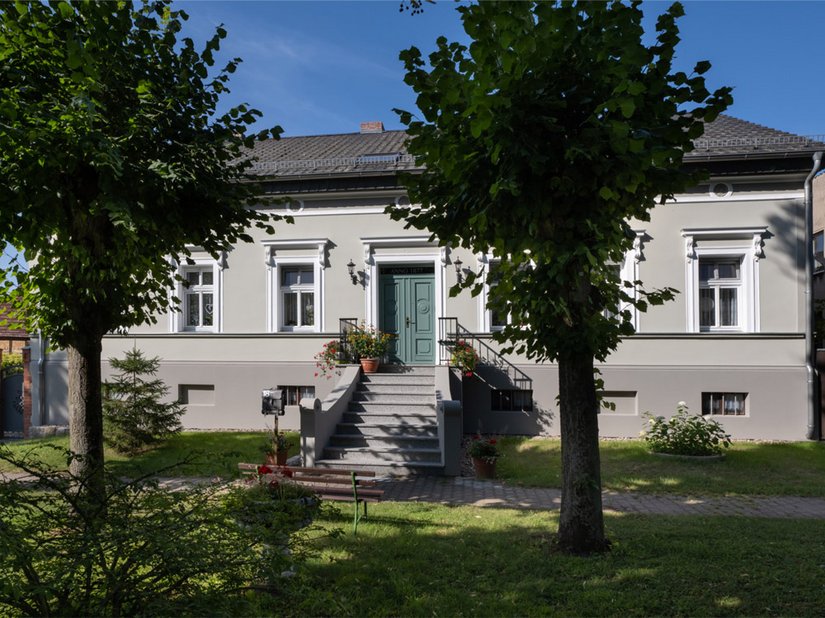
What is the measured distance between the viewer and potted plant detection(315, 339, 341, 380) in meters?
13.6

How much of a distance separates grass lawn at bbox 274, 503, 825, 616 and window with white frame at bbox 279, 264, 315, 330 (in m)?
8.16

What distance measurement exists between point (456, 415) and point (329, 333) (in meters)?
5.11

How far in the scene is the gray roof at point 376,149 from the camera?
42.1 ft

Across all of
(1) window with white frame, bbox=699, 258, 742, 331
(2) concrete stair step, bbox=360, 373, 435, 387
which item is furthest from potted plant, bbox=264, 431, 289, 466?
(1) window with white frame, bbox=699, 258, 742, 331

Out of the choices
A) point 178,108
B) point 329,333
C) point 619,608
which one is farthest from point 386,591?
point 329,333

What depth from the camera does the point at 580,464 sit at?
5645mm

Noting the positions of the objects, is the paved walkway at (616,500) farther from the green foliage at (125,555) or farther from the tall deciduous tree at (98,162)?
the green foliage at (125,555)

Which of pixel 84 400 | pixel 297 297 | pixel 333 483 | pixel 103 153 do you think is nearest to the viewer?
pixel 103 153

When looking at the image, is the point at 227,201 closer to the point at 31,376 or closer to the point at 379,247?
the point at 379,247

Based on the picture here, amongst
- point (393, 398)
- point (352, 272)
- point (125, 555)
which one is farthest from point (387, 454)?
point (125, 555)

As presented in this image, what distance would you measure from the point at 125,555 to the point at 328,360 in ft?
34.7

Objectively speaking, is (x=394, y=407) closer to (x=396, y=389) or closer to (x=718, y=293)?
(x=396, y=389)

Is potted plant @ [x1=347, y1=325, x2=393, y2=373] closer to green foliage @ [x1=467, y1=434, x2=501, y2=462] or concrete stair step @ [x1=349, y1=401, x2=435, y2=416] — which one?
concrete stair step @ [x1=349, y1=401, x2=435, y2=416]

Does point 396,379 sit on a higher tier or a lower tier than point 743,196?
lower
